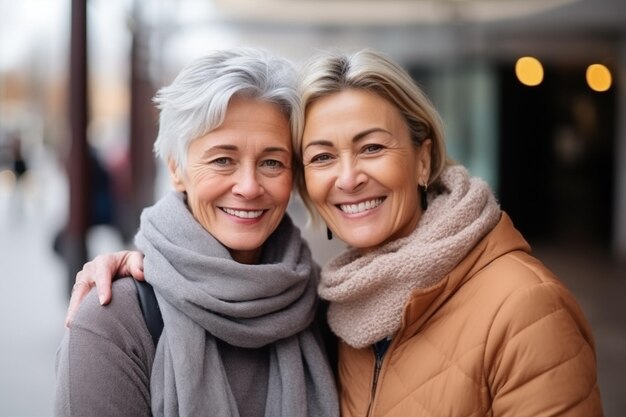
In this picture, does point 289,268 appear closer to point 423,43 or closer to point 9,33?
point 423,43

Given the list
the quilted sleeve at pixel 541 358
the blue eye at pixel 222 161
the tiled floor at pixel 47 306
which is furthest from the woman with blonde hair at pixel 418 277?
the tiled floor at pixel 47 306

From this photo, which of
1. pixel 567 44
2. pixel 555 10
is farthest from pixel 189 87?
pixel 567 44

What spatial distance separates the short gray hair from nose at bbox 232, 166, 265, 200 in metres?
0.15

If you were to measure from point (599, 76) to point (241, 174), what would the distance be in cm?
1107

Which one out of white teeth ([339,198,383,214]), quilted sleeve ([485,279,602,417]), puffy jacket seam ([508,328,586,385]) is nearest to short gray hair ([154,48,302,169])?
white teeth ([339,198,383,214])

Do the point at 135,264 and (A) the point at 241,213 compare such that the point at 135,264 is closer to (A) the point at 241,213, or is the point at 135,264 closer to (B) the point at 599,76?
(A) the point at 241,213

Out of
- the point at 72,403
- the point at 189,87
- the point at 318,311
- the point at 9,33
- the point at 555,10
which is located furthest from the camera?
the point at 9,33

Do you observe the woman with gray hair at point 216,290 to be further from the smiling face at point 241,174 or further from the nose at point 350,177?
the nose at point 350,177

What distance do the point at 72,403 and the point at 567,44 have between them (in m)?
11.0

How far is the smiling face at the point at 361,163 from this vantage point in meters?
2.03

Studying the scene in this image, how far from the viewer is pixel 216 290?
1.91m

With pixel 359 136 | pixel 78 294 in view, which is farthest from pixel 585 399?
pixel 78 294

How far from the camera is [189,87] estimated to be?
1.99 metres

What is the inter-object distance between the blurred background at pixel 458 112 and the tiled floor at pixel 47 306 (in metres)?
0.03
